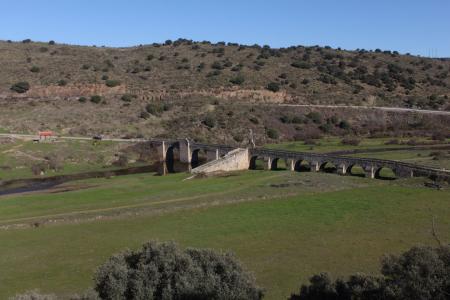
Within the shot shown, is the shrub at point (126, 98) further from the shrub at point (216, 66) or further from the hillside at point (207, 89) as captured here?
the shrub at point (216, 66)

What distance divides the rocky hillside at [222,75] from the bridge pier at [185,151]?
34629mm

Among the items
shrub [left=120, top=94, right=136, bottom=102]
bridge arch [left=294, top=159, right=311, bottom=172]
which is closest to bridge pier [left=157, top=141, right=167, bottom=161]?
bridge arch [left=294, top=159, right=311, bottom=172]

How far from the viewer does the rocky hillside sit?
120938mm

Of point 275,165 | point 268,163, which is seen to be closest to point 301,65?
point 275,165

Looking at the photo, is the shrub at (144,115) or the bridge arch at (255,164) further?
the shrub at (144,115)

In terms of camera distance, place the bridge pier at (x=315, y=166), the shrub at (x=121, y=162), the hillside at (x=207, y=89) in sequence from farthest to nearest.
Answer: the hillside at (x=207, y=89) → the shrub at (x=121, y=162) → the bridge pier at (x=315, y=166)

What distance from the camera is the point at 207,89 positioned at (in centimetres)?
12319

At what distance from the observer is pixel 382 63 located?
153m

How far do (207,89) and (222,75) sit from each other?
34.4 ft

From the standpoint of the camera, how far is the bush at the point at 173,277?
20.2m

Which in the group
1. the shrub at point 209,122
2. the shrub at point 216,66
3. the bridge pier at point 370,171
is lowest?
the bridge pier at point 370,171

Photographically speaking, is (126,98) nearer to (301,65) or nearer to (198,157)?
(198,157)

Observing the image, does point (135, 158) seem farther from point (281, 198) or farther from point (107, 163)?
point (281, 198)

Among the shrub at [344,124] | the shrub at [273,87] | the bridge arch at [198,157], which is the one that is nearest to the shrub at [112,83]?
the shrub at [273,87]
